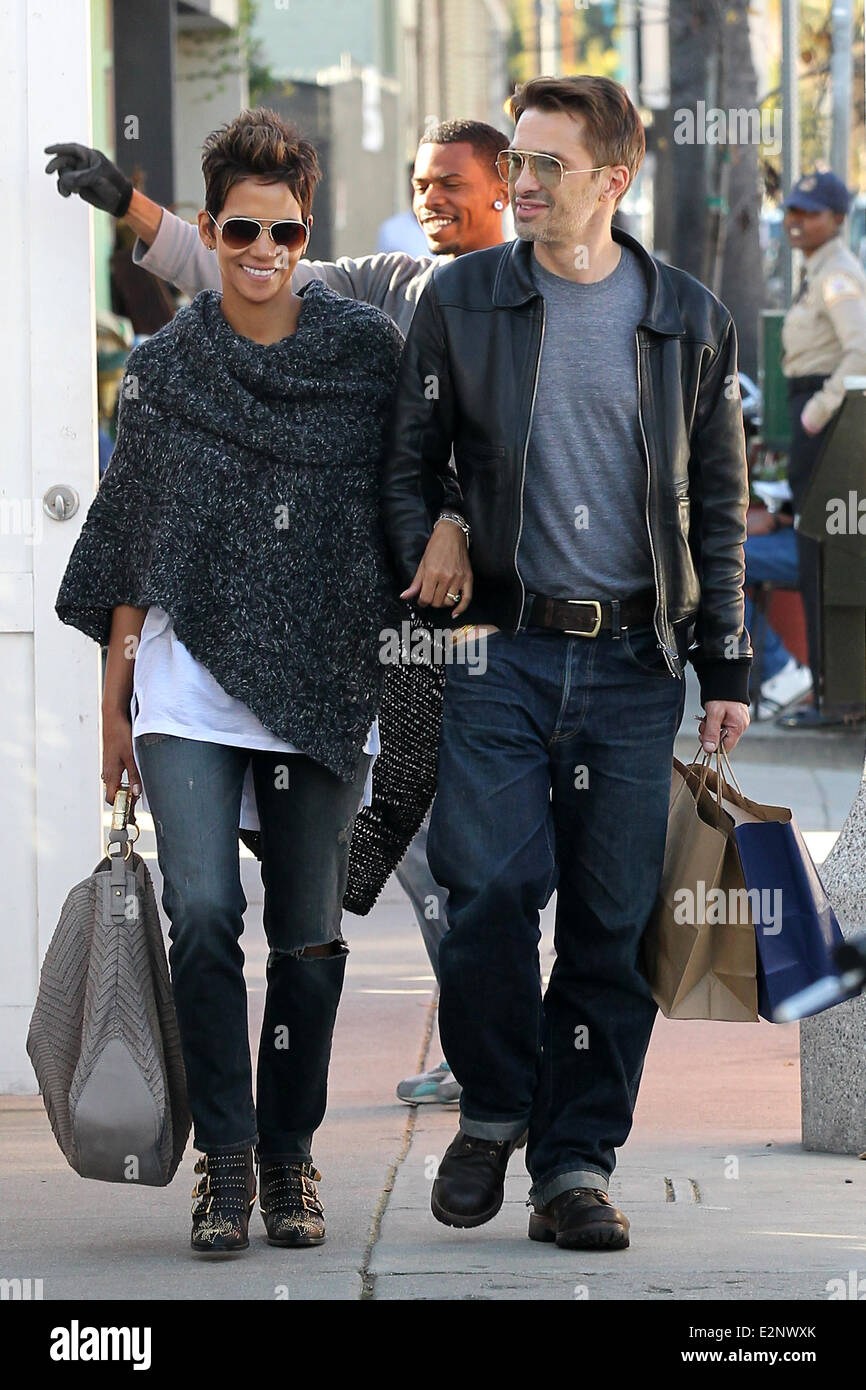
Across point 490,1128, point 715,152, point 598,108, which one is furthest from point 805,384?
point 715,152

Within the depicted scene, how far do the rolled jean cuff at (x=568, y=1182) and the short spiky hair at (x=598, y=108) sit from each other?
5.72 feet

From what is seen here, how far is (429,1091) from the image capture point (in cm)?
538

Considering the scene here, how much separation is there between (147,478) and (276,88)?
20.3m

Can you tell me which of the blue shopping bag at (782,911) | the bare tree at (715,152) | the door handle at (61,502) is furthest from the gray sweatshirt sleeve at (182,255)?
the bare tree at (715,152)

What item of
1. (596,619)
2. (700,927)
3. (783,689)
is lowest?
(783,689)

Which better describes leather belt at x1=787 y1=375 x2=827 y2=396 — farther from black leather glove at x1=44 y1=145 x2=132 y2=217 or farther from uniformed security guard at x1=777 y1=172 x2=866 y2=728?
black leather glove at x1=44 y1=145 x2=132 y2=217

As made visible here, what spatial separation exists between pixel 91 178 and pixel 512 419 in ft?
4.71

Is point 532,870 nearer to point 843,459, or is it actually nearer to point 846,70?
point 843,459

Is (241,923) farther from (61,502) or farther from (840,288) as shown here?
(840,288)

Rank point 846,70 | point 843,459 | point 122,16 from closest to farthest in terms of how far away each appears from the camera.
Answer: point 843,459 < point 122,16 < point 846,70

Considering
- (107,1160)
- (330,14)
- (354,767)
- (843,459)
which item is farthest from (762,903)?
(330,14)

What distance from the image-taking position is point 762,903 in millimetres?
4035

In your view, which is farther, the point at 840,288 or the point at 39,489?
the point at 840,288

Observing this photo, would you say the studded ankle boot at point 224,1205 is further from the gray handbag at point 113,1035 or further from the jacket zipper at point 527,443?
the jacket zipper at point 527,443
